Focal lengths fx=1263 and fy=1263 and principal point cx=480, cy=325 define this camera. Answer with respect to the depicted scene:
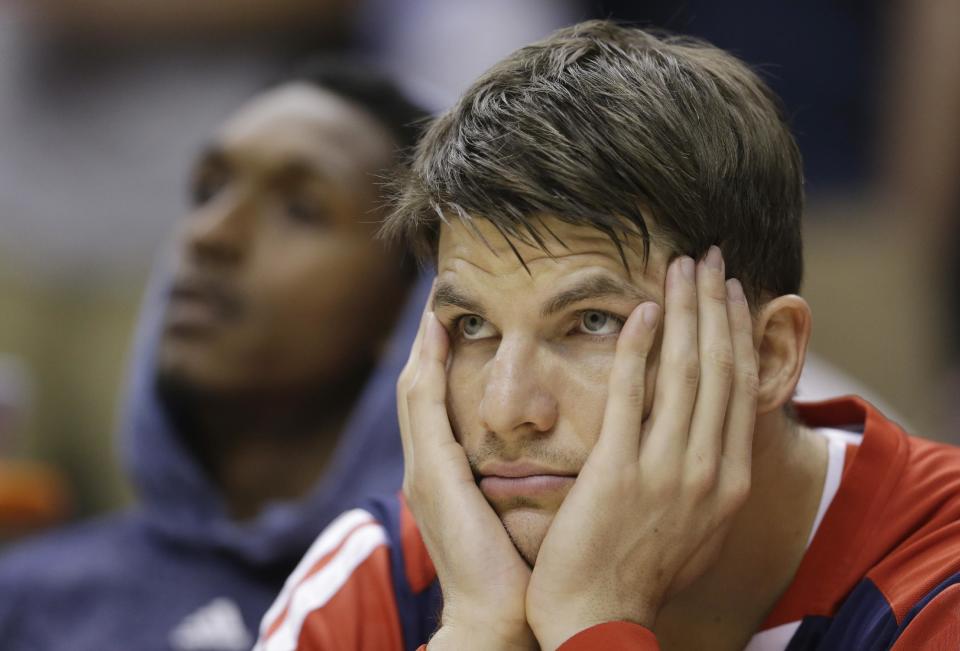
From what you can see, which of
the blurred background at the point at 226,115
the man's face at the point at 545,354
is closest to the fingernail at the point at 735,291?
the man's face at the point at 545,354

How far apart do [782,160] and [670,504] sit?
0.54 metres

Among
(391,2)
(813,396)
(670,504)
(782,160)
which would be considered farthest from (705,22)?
(670,504)

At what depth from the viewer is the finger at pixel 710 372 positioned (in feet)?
5.54

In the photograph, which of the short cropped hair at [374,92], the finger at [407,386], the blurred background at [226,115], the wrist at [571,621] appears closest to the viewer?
the wrist at [571,621]

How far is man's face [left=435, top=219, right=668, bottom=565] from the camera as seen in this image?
66.0 inches

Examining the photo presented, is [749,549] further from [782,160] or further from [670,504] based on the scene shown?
[782,160]

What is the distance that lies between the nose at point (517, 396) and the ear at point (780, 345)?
0.34m

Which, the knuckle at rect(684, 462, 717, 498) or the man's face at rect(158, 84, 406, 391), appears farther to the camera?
the man's face at rect(158, 84, 406, 391)

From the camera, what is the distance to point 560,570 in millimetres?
1646

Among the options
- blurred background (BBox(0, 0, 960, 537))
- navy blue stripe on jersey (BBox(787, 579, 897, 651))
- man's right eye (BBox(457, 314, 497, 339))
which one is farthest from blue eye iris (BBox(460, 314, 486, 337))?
blurred background (BBox(0, 0, 960, 537))

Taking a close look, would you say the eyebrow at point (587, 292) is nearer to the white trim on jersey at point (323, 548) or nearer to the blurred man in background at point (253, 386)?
the white trim on jersey at point (323, 548)

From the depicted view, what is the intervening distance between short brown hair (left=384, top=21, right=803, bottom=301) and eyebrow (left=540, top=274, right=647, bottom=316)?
2.3 inches

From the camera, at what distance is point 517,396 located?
166cm

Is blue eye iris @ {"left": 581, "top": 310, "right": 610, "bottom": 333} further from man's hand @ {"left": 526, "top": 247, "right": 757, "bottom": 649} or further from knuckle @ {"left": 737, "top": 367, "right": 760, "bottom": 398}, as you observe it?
knuckle @ {"left": 737, "top": 367, "right": 760, "bottom": 398}
